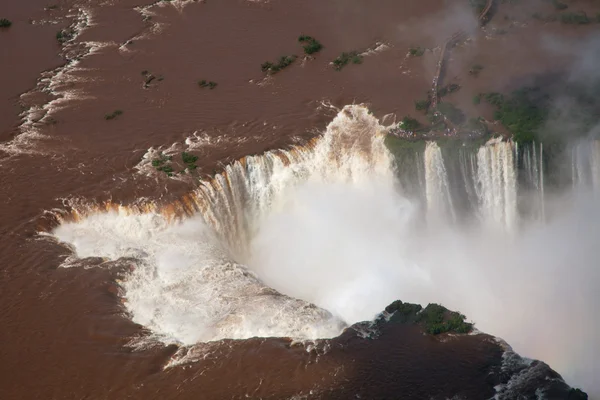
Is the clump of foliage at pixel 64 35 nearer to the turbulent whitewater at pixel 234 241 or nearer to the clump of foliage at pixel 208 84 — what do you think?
the clump of foliage at pixel 208 84

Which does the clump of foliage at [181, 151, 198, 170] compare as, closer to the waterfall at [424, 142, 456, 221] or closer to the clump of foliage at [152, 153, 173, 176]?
the clump of foliage at [152, 153, 173, 176]

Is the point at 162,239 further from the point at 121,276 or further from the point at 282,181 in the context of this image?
the point at 282,181

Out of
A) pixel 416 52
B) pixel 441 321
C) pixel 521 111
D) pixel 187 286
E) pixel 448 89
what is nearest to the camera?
pixel 441 321

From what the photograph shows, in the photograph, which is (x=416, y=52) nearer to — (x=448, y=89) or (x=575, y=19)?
(x=448, y=89)

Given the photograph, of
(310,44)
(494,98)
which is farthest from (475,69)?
(310,44)

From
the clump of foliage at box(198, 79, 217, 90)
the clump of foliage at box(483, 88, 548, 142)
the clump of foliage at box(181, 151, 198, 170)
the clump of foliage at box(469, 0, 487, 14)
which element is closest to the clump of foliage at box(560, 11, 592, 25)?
the clump of foliage at box(469, 0, 487, 14)
